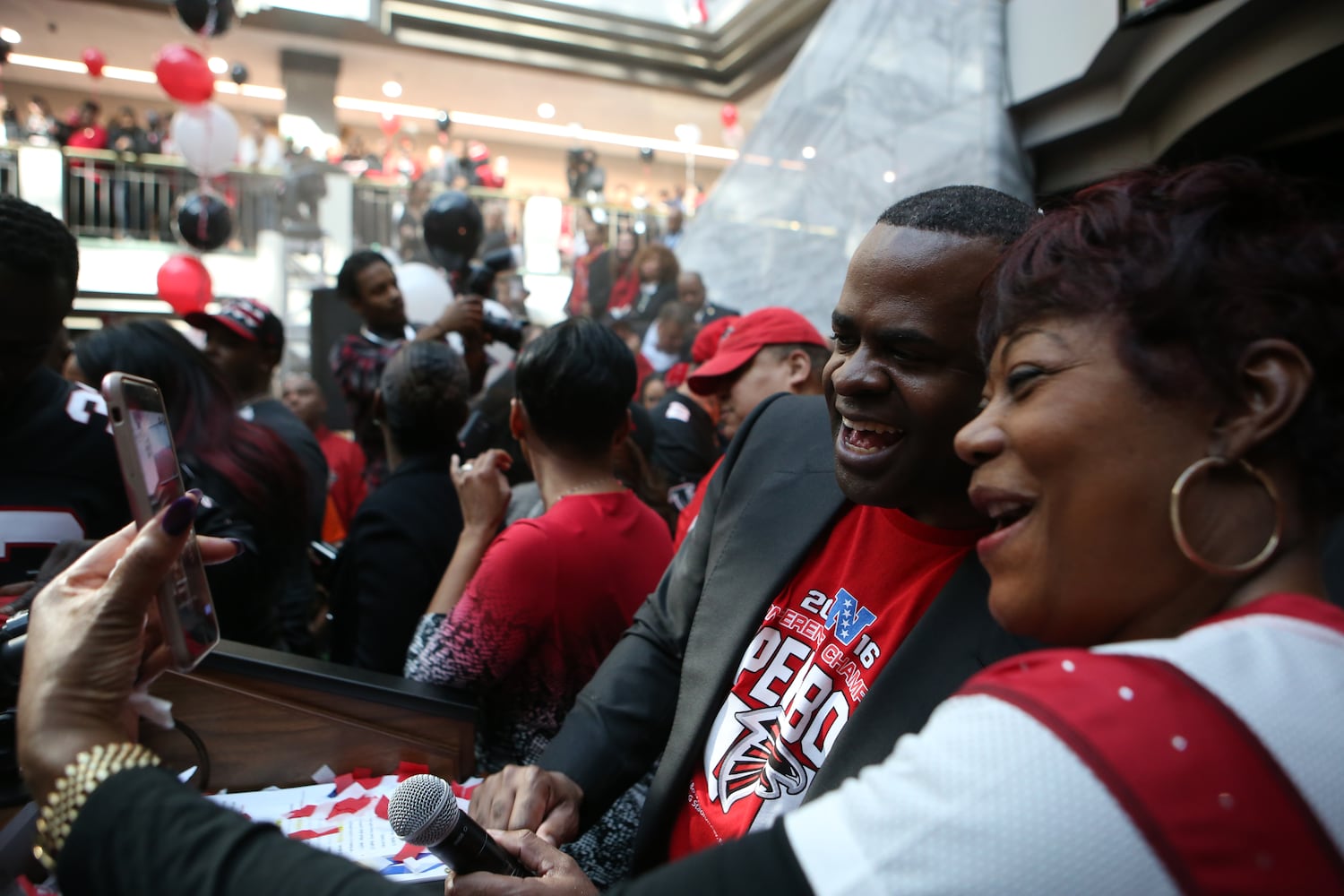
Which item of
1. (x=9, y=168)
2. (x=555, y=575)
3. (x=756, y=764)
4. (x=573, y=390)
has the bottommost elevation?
(x=756, y=764)

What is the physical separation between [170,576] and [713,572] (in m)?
0.85

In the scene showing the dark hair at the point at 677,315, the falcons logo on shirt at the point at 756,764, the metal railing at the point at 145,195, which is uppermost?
the metal railing at the point at 145,195

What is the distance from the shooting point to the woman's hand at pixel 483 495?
100.0 inches

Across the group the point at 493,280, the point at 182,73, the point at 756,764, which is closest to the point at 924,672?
the point at 756,764

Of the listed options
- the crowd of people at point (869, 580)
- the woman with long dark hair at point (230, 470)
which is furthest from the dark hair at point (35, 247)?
the woman with long dark hair at point (230, 470)

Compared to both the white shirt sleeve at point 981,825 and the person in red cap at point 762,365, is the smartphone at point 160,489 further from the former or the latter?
the person in red cap at point 762,365

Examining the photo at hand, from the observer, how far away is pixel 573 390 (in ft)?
7.52

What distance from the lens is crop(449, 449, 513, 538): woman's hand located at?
2539mm

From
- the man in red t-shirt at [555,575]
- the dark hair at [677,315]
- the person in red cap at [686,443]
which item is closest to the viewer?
the man in red t-shirt at [555,575]

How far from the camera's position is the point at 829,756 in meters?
1.27

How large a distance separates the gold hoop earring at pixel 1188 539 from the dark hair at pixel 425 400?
2.35 m

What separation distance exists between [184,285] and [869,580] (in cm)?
787

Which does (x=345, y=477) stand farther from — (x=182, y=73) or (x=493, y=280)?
(x=182, y=73)

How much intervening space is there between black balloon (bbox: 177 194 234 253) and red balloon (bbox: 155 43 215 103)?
3.23 feet
